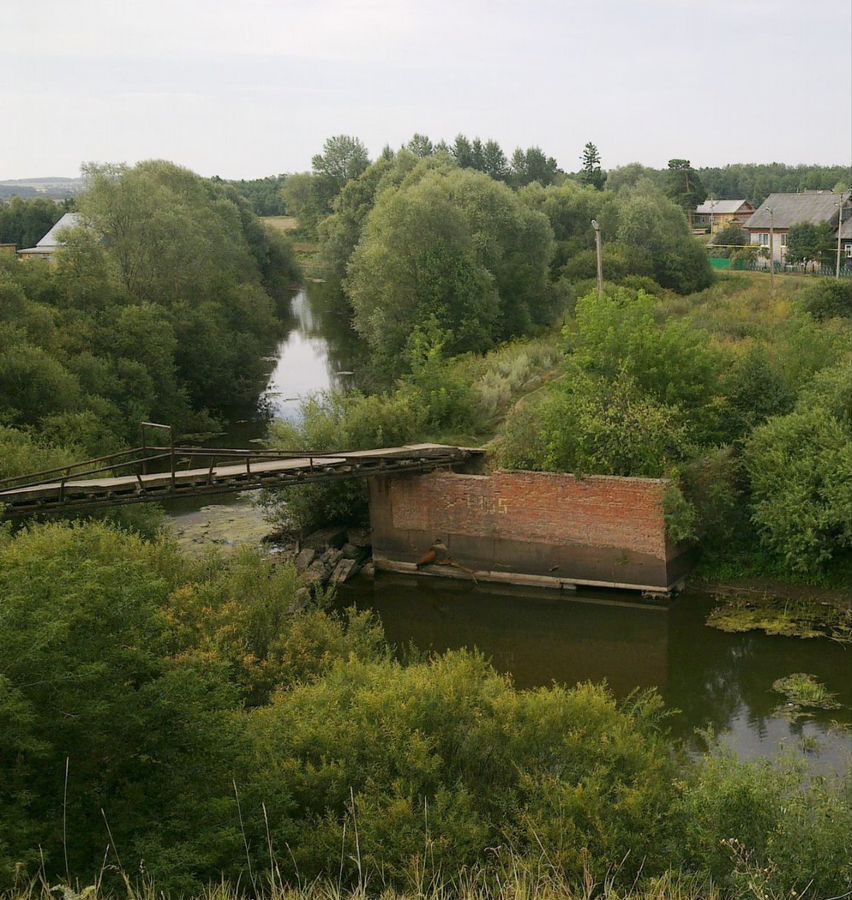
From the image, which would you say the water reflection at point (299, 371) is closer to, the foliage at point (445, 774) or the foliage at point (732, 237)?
the foliage at point (445, 774)

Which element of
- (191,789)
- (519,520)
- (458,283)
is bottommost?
(519,520)

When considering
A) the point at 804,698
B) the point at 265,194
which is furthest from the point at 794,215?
the point at 265,194

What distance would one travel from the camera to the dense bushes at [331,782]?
7.44m

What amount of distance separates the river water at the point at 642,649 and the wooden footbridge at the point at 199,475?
8.68 ft

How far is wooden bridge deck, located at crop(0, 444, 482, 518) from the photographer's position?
18328 mm

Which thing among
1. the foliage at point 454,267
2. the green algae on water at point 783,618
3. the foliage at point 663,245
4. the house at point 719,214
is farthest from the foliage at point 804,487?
the house at point 719,214

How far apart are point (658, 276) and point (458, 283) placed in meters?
16.9

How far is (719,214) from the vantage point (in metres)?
82.0

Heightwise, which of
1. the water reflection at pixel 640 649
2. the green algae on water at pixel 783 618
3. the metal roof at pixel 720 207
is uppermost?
the metal roof at pixel 720 207

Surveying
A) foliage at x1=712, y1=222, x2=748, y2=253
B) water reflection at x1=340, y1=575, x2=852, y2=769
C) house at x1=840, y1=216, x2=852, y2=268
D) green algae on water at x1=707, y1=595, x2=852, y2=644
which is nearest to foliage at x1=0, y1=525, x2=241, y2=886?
water reflection at x1=340, y1=575, x2=852, y2=769

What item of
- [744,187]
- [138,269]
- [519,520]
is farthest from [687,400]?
[744,187]

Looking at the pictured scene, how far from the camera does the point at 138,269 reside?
35.5m

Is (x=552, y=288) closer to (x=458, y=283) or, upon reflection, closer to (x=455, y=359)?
(x=458, y=283)

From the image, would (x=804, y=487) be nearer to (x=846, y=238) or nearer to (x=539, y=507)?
(x=539, y=507)
